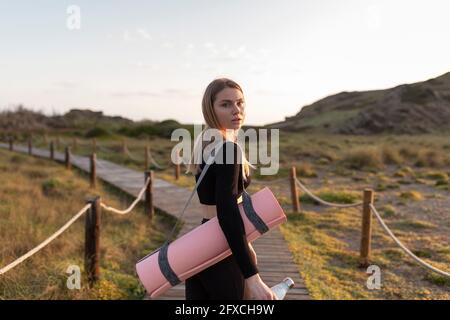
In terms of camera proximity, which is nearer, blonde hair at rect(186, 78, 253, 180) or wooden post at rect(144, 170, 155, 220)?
blonde hair at rect(186, 78, 253, 180)

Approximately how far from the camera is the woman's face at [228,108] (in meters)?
1.83

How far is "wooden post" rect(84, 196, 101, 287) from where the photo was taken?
449cm

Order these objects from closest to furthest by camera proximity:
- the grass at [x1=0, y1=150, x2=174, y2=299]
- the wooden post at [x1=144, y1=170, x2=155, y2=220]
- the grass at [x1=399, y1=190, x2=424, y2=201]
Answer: the grass at [x1=0, y1=150, x2=174, y2=299] → the wooden post at [x1=144, y1=170, x2=155, y2=220] → the grass at [x1=399, y1=190, x2=424, y2=201]

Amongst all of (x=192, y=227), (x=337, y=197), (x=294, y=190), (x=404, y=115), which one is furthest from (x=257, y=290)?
(x=404, y=115)

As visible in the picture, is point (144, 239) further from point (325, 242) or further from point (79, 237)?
point (325, 242)

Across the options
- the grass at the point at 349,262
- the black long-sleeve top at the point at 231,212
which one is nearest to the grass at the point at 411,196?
the grass at the point at 349,262

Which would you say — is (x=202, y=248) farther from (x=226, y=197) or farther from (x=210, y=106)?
(x=210, y=106)

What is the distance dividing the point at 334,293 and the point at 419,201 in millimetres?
7283

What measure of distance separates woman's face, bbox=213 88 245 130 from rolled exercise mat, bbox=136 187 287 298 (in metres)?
0.32

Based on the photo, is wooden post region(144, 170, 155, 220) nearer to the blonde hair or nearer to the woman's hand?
the blonde hair

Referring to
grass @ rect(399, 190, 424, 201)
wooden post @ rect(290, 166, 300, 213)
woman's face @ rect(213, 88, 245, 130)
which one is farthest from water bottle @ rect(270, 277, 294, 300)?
grass @ rect(399, 190, 424, 201)

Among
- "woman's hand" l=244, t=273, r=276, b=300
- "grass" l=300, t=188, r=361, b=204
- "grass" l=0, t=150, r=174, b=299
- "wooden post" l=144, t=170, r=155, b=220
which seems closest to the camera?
"woman's hand" l=244, t=273, r=276, b=300

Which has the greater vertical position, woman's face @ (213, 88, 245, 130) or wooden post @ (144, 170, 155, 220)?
woman's face @ (213, 88, 245, 130)

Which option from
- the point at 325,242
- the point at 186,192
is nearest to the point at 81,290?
the point at 325,242
